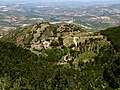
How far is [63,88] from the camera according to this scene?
253 ft

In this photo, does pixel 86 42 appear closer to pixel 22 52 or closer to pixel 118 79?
pixel 22 52

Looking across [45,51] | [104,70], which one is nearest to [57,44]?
[45,51]

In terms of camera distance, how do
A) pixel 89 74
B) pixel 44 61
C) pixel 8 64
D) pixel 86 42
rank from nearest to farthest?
pixel 8 64 → pixel 89 74 → pixel 44 61 → pixel 86 42

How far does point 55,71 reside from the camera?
294 ft

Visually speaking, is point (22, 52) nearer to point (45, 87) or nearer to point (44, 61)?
point (44, 61)

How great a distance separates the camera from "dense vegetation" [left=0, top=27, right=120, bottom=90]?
76.6 meters

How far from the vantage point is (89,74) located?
9581 cm

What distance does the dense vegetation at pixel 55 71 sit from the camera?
76.6 meters

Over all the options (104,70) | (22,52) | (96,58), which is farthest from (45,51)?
(104,70)

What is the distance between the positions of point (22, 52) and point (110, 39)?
39337mm

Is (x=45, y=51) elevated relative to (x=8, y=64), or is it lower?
lower

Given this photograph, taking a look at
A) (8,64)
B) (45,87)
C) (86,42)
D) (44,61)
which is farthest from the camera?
(86,42)

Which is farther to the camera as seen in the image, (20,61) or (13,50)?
(13,50)

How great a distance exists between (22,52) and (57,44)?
2438 centimetres
